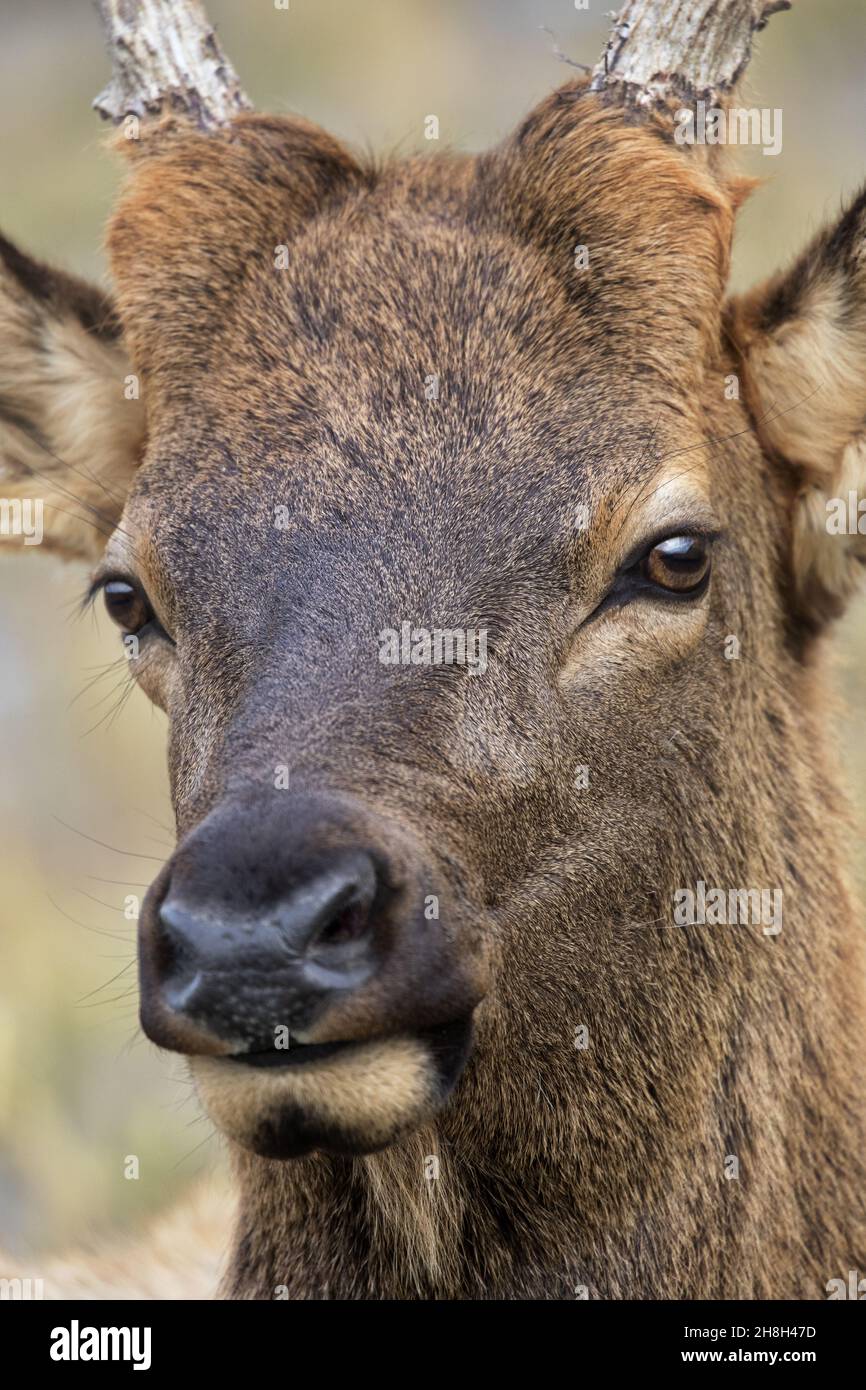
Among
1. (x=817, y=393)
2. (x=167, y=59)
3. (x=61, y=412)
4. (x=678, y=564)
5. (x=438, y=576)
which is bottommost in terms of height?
(x=438, y=576)

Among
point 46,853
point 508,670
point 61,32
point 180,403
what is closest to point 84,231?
point 61,32

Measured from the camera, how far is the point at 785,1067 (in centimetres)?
585

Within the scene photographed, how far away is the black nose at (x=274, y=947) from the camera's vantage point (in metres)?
4.16

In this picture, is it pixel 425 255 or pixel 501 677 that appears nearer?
pixel 501 677

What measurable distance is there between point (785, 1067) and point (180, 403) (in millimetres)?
3145

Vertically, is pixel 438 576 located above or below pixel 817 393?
below

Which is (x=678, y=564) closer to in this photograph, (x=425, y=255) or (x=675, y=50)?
(x=425, y=255)

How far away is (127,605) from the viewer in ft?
19.6

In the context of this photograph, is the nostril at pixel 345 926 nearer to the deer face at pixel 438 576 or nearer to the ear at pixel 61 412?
the deer face at pixel 438 576

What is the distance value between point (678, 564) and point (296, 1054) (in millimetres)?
2132

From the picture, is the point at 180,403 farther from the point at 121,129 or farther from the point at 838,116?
the point at 838,116

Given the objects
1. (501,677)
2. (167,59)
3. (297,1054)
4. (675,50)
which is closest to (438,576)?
(501,677)

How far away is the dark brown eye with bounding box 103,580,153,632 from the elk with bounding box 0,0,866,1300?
0.11 feet

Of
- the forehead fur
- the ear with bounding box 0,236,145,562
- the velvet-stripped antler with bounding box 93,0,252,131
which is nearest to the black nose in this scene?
the forehead fur
